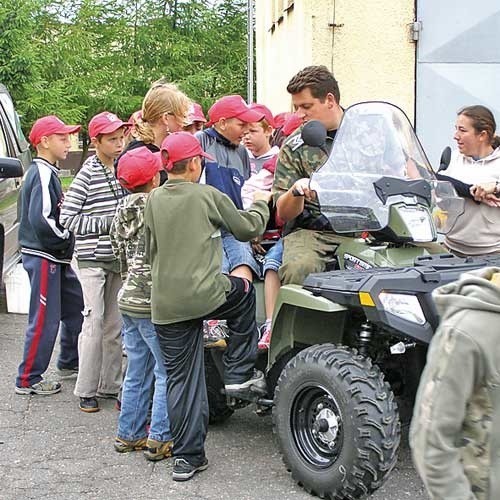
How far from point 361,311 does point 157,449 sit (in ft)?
4.94

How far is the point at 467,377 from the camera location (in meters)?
2.07

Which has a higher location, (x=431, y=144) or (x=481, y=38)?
(x=481, y=38)

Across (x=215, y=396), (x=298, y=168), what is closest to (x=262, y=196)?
(x=298, y=168)

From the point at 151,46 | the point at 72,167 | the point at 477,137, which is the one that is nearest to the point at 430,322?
the point at 477,137

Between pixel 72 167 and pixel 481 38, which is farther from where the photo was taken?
pixel 72 167

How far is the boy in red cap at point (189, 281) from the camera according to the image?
4.38 metres

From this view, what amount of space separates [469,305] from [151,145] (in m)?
3.74

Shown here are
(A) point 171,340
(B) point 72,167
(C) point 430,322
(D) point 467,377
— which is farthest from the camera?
(B) point 72,167

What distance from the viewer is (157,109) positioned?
5586mm

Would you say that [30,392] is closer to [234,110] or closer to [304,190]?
[234,110]

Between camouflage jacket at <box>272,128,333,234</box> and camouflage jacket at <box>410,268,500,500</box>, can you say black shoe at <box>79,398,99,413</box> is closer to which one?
camouflage jacket at <box>272,128,333,234</box>

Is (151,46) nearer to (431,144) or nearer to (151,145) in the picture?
(431,144)

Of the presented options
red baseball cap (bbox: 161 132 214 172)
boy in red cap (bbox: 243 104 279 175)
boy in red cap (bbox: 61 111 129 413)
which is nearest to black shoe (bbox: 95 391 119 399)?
boy in red cap (bbox: 61 111 129 413)

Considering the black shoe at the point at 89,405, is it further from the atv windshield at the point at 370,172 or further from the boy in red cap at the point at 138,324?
the atv windshield at the point at 370,172
